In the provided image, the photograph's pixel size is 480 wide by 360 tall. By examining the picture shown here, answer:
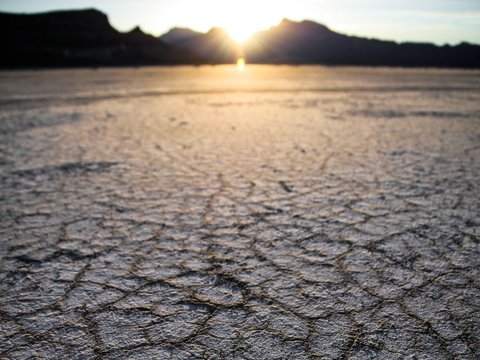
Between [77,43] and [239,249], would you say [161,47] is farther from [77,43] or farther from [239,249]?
[239,249]

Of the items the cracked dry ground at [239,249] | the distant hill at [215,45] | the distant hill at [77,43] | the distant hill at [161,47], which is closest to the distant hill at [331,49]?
the distant hill at [161,47]

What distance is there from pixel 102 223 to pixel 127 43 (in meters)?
45.4

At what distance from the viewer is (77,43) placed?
38.4 metres

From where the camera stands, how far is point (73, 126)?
4.63m

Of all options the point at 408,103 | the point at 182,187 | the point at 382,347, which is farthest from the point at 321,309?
the point at 408,103

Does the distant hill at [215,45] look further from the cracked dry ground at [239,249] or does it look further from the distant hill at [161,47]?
the cracked dry ground at [239,249]

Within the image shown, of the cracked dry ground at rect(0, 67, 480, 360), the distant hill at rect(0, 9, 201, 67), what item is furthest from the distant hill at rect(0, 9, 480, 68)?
the cracked dry ground at rect(0, 67, 480, 360)

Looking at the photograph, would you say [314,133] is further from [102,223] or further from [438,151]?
[102,223]

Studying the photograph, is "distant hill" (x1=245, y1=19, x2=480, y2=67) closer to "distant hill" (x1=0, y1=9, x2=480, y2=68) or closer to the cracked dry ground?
"distant hill" (x1=0, y1=9, x2=480, y2=68)

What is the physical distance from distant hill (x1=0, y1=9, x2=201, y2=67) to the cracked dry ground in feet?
97.5

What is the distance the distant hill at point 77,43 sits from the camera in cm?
3070

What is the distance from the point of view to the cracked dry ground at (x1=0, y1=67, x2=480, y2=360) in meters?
1.17

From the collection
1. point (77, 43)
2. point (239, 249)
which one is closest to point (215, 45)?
point (77, 43)

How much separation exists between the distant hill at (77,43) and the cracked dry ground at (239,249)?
29730mm
